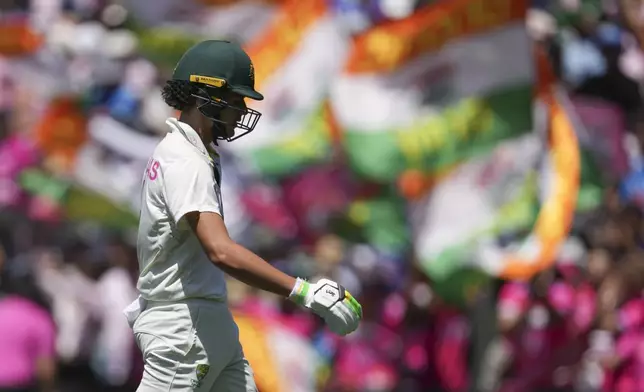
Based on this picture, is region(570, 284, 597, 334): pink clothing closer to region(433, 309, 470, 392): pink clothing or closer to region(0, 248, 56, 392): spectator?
region(433, 309, 470, 392): pink clothing

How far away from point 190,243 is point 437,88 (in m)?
6.01

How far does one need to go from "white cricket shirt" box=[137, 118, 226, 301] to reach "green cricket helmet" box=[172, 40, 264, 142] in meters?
0.15

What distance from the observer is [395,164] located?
11227mm

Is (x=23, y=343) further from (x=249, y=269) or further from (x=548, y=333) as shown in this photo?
(x=249, y=269)

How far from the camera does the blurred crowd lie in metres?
10.7

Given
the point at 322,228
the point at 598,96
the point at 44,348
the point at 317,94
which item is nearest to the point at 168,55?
the point at 317,94

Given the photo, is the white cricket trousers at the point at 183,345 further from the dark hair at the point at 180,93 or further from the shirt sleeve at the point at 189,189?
the dark hair at the point at 180,93

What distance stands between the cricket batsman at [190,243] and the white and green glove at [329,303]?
1.29 ft

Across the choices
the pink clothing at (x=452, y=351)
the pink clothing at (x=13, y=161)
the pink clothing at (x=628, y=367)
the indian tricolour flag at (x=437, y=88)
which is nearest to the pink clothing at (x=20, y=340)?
the pink clothing at (x=13, y=161)

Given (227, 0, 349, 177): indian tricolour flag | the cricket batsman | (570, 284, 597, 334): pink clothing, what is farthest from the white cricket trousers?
(227, 0, 349, 177): indian tricolour flag

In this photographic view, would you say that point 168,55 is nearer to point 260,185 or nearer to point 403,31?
point 260,185

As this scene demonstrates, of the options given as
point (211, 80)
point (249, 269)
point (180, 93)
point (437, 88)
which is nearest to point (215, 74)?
point (211, 80)

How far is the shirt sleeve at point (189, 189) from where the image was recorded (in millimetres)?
5535

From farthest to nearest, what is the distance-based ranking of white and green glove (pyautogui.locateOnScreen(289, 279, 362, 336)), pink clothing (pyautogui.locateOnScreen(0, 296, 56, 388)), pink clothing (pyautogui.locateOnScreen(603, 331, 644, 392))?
pink clothing (pyautogui.locateOnScreen(0, 296, 56, 388)) < pink clothing (pyautogui.locateOnScreen(603, 331, 644, 392)) < white and green glove (pyautogui.locateOnScreen(289, 279, 362, 336))
